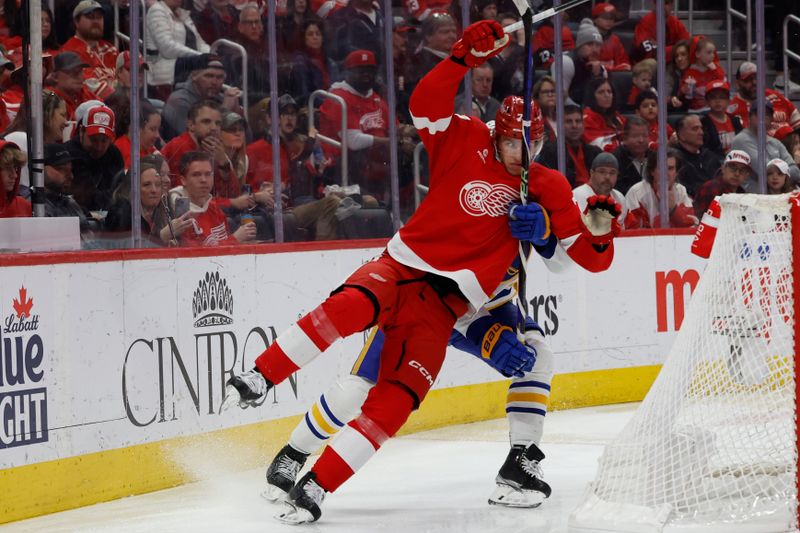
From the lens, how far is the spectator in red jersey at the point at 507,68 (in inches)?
253

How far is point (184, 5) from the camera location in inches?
194

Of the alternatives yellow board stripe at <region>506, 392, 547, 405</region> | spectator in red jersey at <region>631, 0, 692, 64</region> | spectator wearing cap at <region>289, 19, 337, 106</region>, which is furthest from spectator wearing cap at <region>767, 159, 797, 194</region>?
yellow board stripe at <region>506, 392, 547, 405</region>

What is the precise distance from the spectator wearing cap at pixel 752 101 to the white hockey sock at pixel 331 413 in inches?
170

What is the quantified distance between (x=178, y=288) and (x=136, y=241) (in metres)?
0.23

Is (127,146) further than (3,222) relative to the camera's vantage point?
Yes

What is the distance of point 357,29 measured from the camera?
5.75 metres

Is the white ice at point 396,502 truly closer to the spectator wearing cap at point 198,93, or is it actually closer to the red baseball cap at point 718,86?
the spectator wearing cap at point 198,93

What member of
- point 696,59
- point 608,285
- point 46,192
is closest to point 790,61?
point 696,59

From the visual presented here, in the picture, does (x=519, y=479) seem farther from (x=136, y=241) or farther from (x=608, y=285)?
(x=608, y=285)

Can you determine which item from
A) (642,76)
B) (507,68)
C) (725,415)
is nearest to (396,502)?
(725,415)

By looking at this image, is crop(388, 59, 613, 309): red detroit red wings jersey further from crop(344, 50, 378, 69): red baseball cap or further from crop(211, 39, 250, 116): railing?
crop(344, 50, 378, 69): red baseball cap

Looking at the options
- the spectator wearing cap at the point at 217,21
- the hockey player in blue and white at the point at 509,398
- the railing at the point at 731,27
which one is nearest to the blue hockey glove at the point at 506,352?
the hockey player in blue and white at the point at 509,398

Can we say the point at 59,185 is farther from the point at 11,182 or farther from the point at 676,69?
the point at 676,69

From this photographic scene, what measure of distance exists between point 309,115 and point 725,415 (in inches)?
95.0
